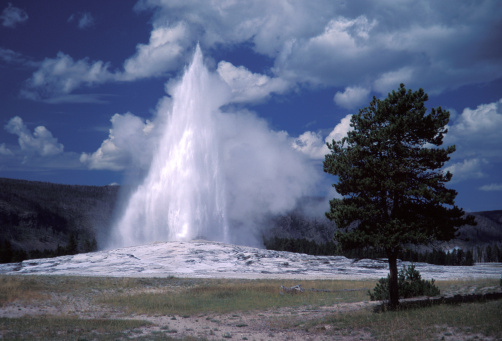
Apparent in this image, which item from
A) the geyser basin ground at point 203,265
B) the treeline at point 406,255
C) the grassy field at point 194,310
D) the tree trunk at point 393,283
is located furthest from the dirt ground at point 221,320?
the treeline at point 406,255

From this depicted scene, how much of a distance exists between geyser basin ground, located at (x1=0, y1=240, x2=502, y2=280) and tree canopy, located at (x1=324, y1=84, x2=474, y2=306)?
3020cm

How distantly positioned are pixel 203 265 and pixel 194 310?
34241mm

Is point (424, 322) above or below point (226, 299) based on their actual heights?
above

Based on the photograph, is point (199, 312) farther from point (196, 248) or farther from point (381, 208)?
point (196, 248)

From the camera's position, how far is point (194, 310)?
83.2 ft

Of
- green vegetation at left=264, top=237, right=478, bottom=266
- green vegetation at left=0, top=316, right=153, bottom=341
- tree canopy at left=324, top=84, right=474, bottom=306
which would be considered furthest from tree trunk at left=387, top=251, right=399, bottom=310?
green vegetation at left=264, top=237, right=478, bottom=266

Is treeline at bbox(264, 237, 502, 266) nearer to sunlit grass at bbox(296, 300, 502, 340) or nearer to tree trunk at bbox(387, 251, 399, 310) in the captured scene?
tree trunk at bbox(387, 251, 399, 310)

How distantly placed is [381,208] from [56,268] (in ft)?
164

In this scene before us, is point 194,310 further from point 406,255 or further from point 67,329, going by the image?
point 406,255

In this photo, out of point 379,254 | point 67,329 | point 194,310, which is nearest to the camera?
point 67,329

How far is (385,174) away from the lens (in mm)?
20953

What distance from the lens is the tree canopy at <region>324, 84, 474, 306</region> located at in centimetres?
2053

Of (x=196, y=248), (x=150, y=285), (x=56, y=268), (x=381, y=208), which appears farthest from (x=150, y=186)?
(x=381, y=208)

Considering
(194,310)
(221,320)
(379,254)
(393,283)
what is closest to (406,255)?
(379,254)
